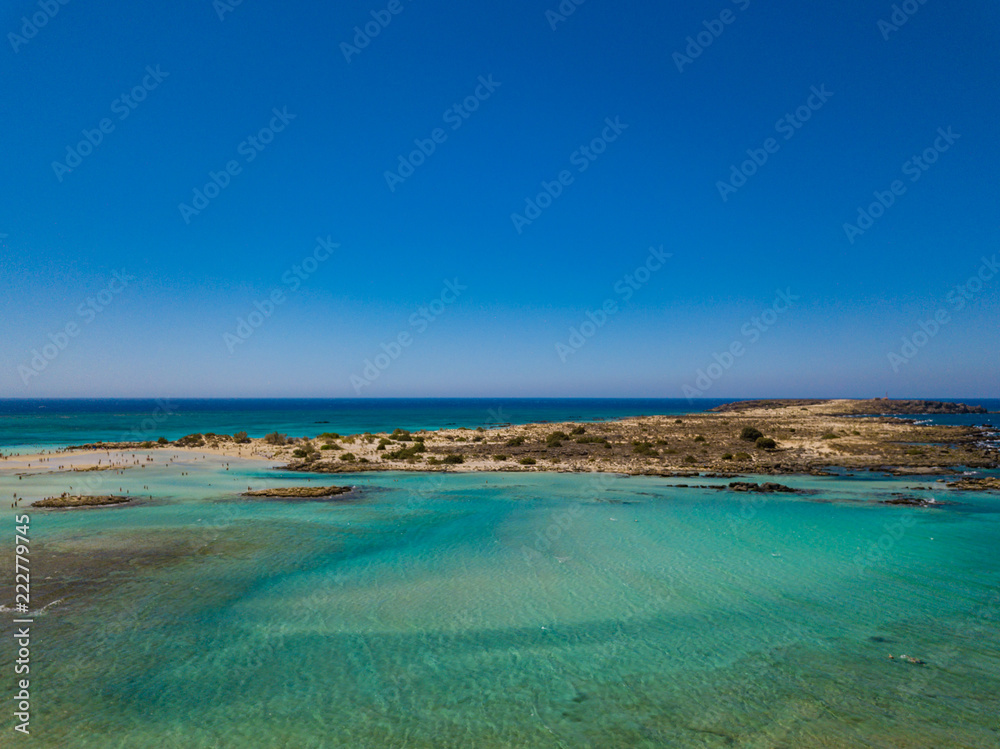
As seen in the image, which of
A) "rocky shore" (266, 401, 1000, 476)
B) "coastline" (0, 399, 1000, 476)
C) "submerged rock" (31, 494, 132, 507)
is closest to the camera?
"submerged rock" (31, 494, 132, 507)

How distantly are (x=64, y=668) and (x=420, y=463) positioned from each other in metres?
34.6

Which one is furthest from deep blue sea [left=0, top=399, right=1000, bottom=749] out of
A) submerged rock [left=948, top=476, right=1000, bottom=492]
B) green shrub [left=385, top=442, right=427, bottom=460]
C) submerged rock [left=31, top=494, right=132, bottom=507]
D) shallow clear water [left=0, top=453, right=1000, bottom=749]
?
green shrub [left=385, top=442, right=427, bottom=460]

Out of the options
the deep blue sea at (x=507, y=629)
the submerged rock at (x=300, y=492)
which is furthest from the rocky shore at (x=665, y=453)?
the deep blue sea at (x=507, y=629)

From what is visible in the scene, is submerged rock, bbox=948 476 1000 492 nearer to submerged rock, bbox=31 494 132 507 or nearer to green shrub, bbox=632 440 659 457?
green shrub, bbox=632 440 659 457

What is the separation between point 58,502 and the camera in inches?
1068

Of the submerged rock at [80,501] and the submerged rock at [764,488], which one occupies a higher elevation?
the submerged rock at [80,501]

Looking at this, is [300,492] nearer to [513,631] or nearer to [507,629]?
[507,629]

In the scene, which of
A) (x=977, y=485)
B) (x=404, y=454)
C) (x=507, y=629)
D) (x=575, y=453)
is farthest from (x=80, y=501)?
(x=977, y=485)

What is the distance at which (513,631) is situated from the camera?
13336mm

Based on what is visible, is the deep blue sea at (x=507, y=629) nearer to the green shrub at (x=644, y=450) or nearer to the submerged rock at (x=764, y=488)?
the submerged rock at (x=764, y=488)

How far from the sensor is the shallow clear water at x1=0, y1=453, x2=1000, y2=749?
31.1ft

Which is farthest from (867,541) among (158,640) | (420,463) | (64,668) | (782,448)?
(782,448)

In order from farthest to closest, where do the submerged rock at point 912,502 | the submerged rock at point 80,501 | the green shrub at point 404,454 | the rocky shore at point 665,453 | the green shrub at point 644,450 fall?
the green shrub at point 644,450, the green shrub at point 404,454, the rocky shore at point 665,453, the submerged rock at point 912,502, the submerged rock at point 80,501

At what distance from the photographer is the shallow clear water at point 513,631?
948cm
